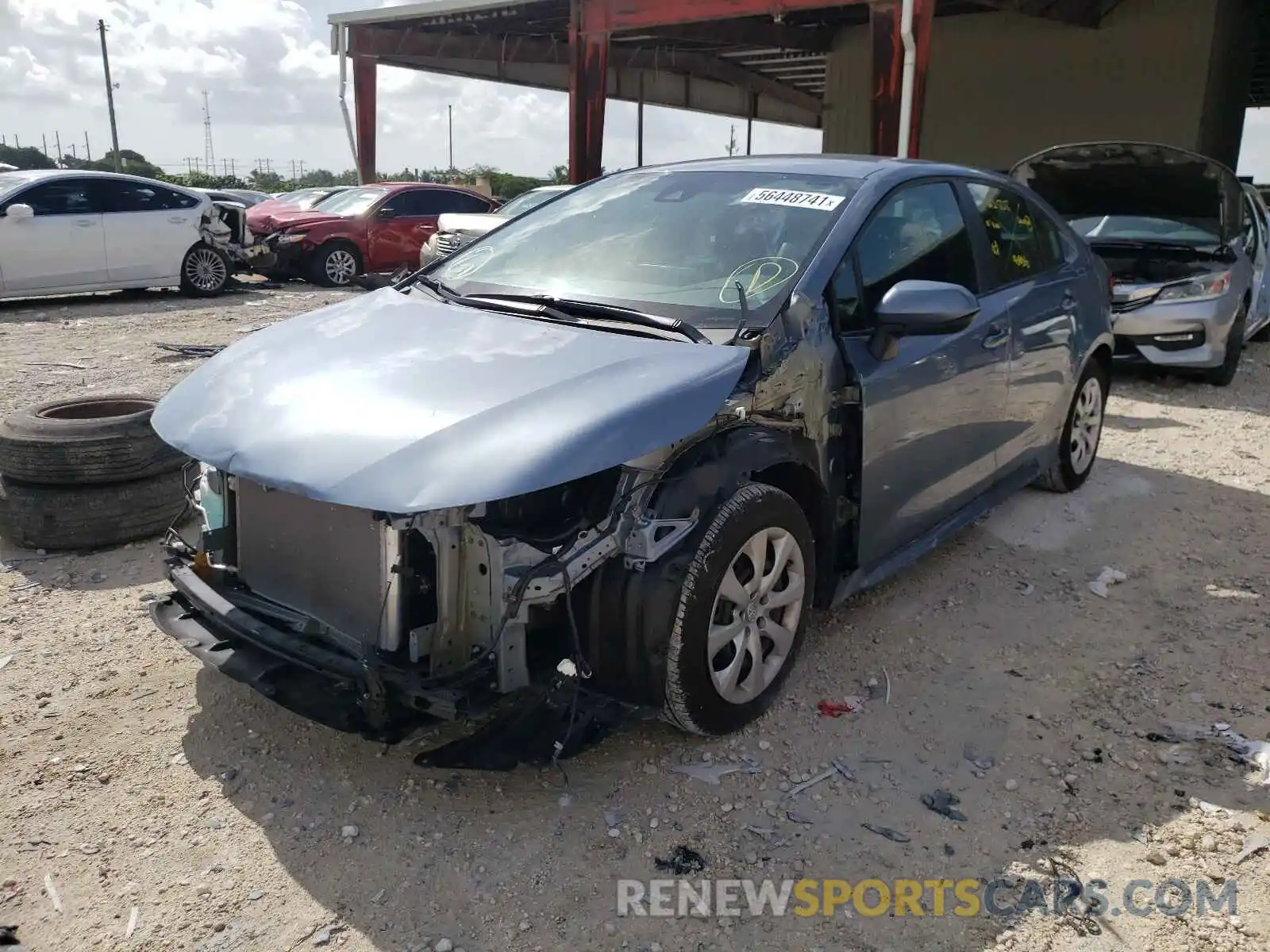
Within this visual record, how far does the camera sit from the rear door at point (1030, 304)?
420cm

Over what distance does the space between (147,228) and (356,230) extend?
9.37 feet

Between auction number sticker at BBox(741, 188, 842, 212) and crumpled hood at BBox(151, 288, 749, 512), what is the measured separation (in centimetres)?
85

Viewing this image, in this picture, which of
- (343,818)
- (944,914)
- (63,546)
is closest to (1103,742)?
(944,914)

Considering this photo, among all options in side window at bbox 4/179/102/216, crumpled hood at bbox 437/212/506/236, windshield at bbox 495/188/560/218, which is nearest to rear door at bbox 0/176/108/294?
side window at bbox 4/179/102/216

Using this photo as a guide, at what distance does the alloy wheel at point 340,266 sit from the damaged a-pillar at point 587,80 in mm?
3488

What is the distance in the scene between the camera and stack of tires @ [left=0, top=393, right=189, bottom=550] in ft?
13.4

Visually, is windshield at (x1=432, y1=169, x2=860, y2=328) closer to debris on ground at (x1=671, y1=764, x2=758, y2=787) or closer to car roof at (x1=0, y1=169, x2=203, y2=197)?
debris on ground at (x1=671, y1=764, x2=758, y2=787)

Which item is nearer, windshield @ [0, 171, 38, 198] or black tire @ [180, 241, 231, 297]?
windshield @ [0, 171, 38, 198]

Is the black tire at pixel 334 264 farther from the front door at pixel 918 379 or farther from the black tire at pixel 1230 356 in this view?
the front door at pixel 918 379

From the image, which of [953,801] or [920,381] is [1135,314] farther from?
[953,801]

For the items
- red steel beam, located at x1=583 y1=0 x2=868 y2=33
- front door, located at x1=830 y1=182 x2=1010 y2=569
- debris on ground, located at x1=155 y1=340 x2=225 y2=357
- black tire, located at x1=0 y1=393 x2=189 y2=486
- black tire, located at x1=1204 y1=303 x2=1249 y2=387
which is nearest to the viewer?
front door, located at x1=830 y1=182 x2=1010 y2=569

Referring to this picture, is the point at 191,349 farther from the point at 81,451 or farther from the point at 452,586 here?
the point at 452,586

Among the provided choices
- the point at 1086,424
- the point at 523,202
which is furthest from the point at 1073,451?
the point at 523,202

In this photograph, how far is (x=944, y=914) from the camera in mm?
2377
